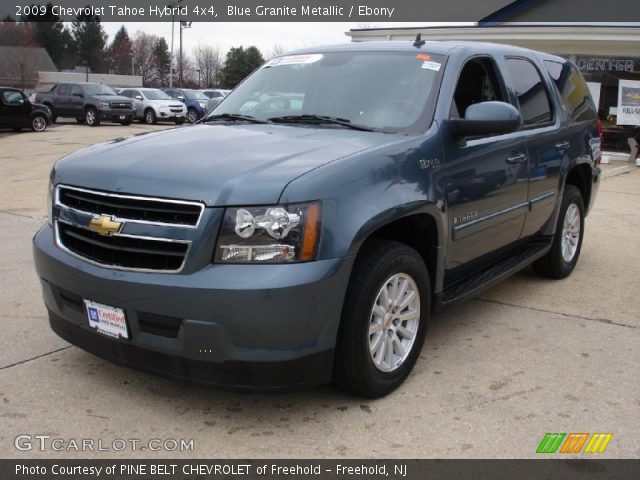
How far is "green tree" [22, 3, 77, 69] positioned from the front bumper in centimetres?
9456

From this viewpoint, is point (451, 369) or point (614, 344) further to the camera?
point (614, 344)

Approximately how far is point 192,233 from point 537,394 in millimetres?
2029

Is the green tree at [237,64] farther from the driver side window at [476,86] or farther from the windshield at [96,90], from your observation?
the driver side window at [476,86]

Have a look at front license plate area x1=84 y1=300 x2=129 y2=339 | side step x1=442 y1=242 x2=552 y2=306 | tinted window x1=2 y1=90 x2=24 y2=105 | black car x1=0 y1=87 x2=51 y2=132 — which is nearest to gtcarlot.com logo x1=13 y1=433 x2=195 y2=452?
front license plate area x1=84 y1=300 x2=129 y2=339

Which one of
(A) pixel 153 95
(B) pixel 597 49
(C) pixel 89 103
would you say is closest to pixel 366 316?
(B) pixel 597 49

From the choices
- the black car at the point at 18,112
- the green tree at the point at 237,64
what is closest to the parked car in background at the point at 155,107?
the black car at the point at 18,112

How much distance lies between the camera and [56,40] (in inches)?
3632

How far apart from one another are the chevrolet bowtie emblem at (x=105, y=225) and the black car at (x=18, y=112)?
21081 millimetres

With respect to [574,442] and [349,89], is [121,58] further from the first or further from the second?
[574,442]

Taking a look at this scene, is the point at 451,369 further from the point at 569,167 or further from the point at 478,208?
the point at 569,167

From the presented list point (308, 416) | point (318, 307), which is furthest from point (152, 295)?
point (308, 416)

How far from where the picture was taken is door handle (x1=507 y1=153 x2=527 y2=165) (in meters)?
4.43

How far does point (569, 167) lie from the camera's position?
214 inches

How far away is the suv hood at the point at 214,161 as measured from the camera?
2908mm
